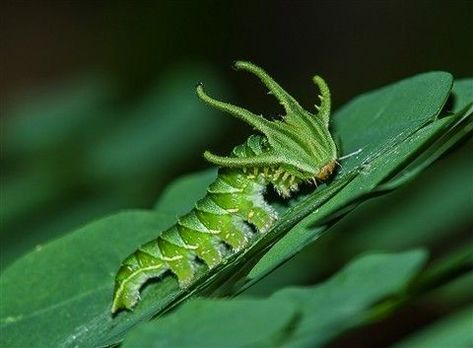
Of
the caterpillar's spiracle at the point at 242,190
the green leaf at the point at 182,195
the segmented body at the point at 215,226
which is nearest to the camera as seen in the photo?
the caterpillar's spiracle at the point at 242,190

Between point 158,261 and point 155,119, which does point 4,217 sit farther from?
point 158,261

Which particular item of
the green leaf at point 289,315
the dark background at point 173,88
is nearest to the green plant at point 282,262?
the green leaf at point 289,315

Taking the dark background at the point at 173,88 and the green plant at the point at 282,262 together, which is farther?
the dark background at the point at 173,88

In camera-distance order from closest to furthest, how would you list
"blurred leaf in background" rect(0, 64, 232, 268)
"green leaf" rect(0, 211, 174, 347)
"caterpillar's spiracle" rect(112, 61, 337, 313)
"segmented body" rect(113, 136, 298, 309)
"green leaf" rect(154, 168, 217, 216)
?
"green leaf" rect(0, 211, 174, 347) → "caterpillar's spiracle" rect(112, 61, 337, 313) → "segmented body" rect(113, 136, 298, 309) → "green leaf" rect(154, 168, 217, 216) → "blurred leaf in background" rect(0, 64, 232, 268)

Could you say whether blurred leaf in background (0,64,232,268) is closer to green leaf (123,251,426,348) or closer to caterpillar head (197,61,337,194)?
caterpillar head (197,61,337,194)

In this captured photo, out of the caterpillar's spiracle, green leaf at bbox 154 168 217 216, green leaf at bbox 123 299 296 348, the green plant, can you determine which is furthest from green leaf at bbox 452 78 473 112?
green leaf at bbox 123 299 296 348

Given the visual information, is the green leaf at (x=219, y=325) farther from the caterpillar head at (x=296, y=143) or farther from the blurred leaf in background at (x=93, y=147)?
the blurred leaf in background at (x=93, y=147)

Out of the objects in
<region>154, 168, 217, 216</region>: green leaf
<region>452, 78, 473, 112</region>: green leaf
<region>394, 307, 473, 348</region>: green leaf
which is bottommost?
<region>394, 307, 473, 348</region>: green leaf

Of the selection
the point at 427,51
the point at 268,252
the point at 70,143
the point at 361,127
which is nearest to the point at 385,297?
the point at 268,252
